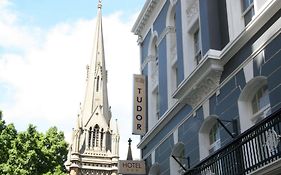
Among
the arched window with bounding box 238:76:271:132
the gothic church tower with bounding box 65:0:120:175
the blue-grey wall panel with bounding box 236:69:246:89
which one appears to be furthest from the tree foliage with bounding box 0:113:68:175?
the gothic church tower with bounding box 65:0:120:175

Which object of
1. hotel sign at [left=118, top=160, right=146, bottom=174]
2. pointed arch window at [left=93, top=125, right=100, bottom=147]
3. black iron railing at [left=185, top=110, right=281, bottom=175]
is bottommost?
black iron railing at [left=185, top=110, right=281, bottom=175]

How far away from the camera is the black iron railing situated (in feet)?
34.5

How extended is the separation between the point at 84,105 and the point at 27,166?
57.3 metres

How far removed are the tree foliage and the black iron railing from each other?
1912 cm

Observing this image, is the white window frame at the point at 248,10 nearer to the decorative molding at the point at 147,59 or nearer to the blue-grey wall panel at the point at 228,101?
the blue-grey wall panel at the point at 228,101

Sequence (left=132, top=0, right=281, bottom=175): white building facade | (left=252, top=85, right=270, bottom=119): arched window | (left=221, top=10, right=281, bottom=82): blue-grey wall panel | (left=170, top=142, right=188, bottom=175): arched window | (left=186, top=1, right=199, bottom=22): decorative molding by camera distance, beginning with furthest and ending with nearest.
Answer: (left=170, top=142, right=188, bottom=175): arched window → (left=186, top=1, right=199, bottom=22): decorative molding → (left=252, top=85, right=270, bottom=119): arched window → (left=221, top=10, right=281, bottom=82): blue-grey wall panel → (left=132, top=0, right=281, bottom=175): white building facade

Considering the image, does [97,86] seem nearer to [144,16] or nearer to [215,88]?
[144,16]

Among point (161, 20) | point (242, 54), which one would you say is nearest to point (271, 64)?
point (242, 54)

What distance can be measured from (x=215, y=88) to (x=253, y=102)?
2.04m

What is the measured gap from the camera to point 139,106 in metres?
24.6

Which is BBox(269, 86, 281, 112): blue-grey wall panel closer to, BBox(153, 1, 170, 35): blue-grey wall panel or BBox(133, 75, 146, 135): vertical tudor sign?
BBox(153, 1, 170, 35): blue-grey wall panel

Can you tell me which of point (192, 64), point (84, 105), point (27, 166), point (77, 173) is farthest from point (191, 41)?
point (84, 105)

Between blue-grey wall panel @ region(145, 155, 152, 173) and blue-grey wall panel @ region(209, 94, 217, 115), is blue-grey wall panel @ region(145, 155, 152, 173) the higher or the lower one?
the lower one

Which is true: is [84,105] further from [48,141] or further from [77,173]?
[48,141]
